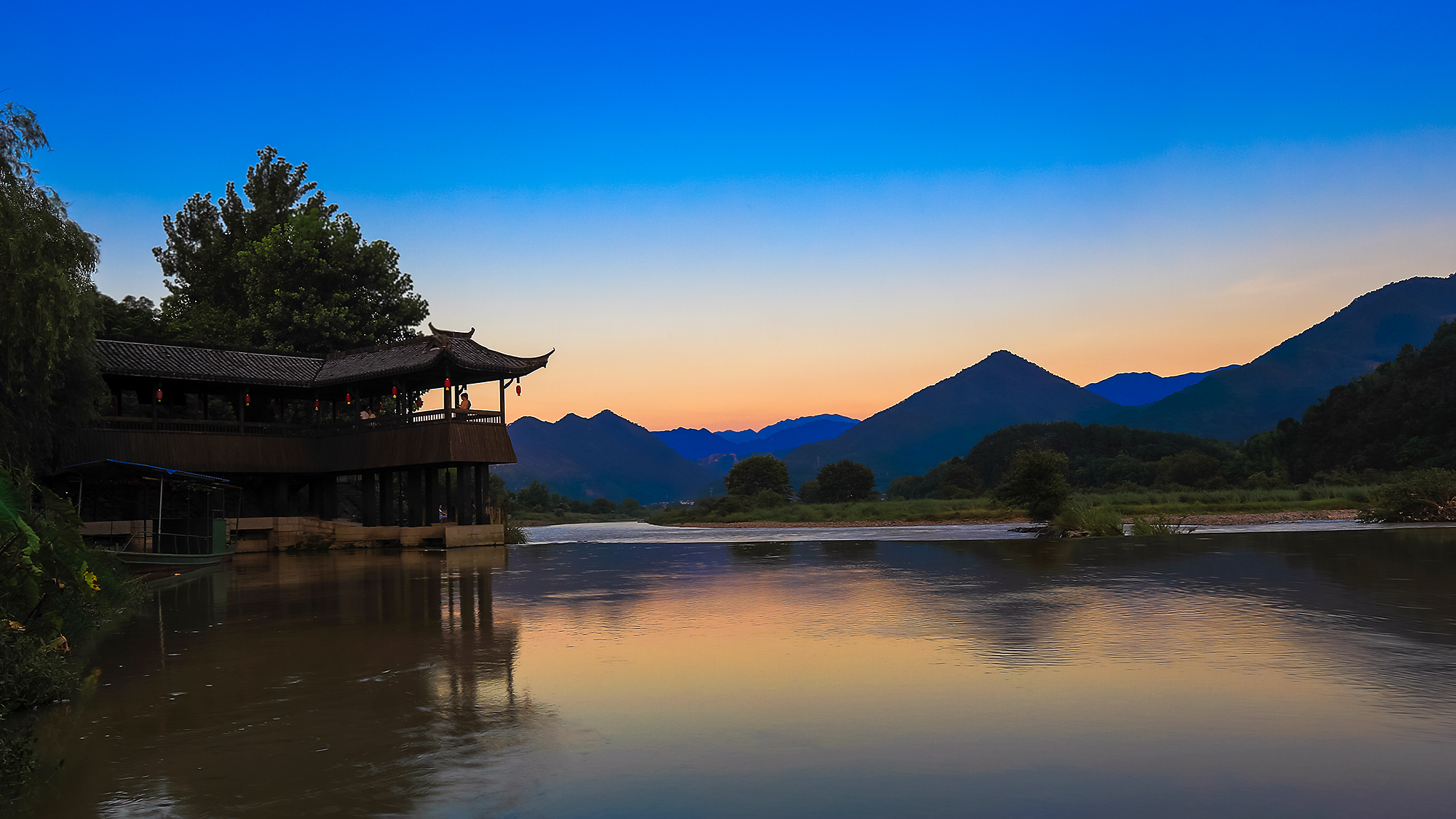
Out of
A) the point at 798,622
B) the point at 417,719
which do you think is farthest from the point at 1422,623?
the point at 417,719

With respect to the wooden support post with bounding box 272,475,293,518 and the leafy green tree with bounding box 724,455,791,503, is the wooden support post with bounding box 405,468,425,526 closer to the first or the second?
the wooden support post with bounding box 272,475,293,518

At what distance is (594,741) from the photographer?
6594mm

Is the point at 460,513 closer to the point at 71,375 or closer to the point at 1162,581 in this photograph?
the point at 71,375

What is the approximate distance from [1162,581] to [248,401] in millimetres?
38090

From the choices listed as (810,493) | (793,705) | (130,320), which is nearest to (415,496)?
(130,320)

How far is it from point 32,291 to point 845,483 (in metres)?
88.4

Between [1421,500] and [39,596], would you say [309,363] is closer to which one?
[39,596]

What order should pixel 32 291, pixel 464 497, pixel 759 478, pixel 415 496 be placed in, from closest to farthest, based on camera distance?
pixel 32 291
pixel 464 497
pixel 415 496
pixel 759 478

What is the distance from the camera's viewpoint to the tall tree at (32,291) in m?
18.1

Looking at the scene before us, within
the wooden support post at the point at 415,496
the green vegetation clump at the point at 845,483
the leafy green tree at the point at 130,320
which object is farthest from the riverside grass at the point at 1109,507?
the leafy green tree at the point at 130,320

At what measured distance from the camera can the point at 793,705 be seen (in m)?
7.62

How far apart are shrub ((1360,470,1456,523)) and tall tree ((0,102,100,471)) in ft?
134

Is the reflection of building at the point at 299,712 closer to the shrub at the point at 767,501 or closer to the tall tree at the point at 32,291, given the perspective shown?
the tall tree at the point at 32,291

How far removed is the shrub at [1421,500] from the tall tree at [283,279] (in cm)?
4358
